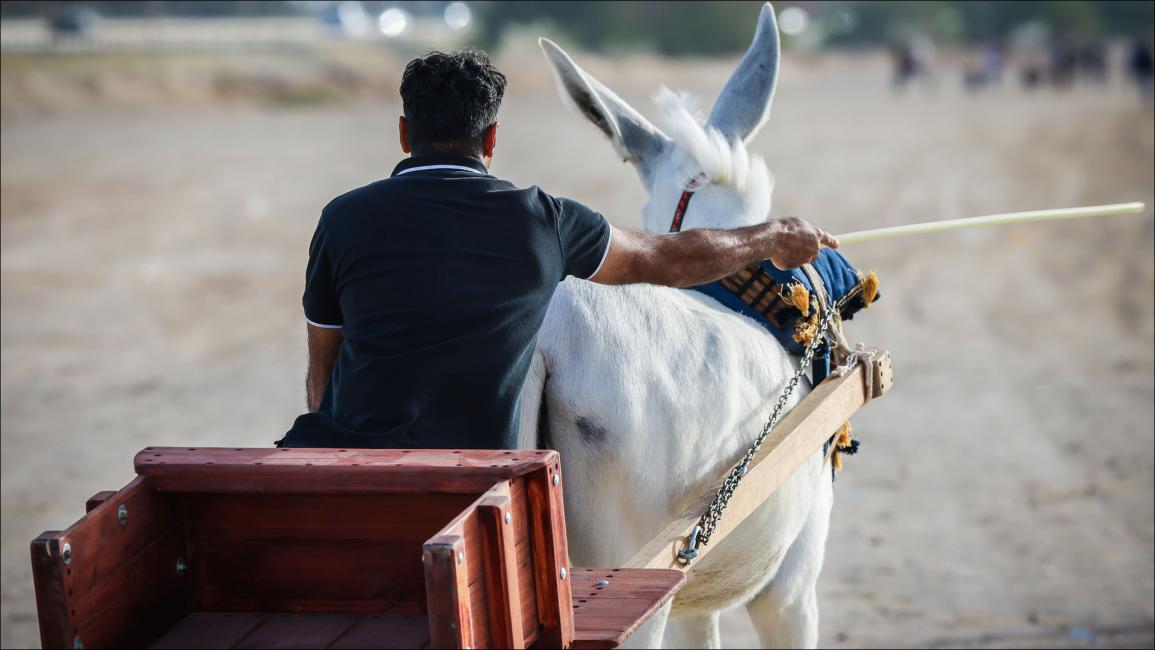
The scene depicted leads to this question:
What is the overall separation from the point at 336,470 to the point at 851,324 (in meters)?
9.53

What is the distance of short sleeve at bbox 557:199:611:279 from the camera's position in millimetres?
2607

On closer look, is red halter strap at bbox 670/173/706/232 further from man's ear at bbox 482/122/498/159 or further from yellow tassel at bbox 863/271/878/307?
man's ear at bbox 482/122/498/159

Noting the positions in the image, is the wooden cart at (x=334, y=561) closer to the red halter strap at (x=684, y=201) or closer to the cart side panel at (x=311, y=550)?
the cart side panel at (x=311, y=550)

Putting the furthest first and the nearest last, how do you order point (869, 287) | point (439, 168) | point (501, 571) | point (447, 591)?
point (869, 287) → point (439, 168) → point (501, 571) → point (447, 591)

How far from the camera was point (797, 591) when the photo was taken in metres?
3.83

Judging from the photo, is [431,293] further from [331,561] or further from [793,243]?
[793,243]

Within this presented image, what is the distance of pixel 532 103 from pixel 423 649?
32.8 m

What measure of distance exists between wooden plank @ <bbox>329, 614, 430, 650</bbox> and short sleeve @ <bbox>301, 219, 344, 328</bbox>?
67 centimetres

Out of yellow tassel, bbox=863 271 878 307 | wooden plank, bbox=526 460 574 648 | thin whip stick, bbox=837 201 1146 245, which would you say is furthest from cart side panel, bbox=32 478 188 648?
yellow tassel, bbox=863 271 878 307

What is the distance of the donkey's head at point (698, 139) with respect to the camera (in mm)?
3709

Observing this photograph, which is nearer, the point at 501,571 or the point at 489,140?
the point at 501,571

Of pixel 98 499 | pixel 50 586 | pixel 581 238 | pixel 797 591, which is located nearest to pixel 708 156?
pixel 581 238

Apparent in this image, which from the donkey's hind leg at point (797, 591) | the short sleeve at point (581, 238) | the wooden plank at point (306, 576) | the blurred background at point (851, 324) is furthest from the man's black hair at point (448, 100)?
the blurred background at point (851, 324)

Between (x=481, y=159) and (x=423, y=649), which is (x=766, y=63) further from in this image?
(x=423, y=649)
